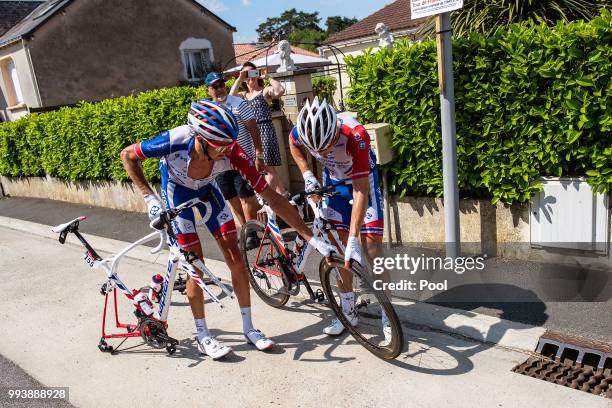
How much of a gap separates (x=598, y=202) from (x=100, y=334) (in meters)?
4.85

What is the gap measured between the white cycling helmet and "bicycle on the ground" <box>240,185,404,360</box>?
52 centimetres

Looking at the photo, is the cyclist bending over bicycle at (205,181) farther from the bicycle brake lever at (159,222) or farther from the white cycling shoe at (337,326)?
the white cycling shoe at (337,326)

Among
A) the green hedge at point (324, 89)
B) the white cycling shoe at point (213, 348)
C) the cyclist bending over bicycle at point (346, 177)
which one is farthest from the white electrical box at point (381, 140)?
the white cycling shoe at point (213, 348)

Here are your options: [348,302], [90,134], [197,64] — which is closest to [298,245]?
[348,302]

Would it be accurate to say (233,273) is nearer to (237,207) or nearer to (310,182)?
(310,182)

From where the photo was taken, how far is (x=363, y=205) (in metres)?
3.85

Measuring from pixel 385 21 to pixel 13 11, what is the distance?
16.7m

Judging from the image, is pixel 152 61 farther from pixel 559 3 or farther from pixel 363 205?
pixel 363 205

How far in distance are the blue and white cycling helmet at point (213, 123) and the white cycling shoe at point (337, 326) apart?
69.0 inches

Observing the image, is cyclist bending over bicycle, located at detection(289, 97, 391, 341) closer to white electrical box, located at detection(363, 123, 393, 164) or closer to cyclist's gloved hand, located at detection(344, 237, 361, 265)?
cyclist's gloved hand, located at detection(344, 237, 361, 265)

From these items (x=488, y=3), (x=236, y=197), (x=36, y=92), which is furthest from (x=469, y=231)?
(x=36, y=92)

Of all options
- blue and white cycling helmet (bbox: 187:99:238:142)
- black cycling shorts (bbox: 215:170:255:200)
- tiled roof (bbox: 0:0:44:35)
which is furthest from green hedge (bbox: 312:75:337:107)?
tiled roof (bbox: 0:0:44:35)

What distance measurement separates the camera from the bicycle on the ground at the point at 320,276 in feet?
12.6

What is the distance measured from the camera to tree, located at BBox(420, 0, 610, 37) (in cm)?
662
